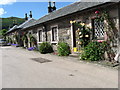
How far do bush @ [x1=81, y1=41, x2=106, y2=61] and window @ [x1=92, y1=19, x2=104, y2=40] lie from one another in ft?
1.82

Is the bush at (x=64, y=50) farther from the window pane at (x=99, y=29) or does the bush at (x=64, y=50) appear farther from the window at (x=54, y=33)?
the window pane at (x=99, y=29)

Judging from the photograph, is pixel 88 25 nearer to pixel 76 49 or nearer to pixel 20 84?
pixel 76 49

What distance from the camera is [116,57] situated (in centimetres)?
662

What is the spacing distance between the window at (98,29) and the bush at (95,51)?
56 centimetres

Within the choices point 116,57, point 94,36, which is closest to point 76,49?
point 94,36

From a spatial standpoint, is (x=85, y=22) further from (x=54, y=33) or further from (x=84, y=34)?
(x=54, y=33)

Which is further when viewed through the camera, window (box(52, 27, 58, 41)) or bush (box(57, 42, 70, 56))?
window (box(52, 27, 58, 41))

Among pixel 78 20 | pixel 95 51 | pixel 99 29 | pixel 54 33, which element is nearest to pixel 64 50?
pixel 78 20

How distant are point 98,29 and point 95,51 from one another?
61.2 inches

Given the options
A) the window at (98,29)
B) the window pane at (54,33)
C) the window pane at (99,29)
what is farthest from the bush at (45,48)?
the window pane at (99,29)

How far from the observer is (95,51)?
7590 mm

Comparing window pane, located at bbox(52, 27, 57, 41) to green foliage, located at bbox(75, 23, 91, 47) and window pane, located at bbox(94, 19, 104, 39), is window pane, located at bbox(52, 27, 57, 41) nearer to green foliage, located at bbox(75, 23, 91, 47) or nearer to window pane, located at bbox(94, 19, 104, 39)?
green foliage, located at bbox(75, 23, 91, 47)

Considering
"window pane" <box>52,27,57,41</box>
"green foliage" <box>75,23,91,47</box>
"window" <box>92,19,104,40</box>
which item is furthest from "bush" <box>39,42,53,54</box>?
"window" <box>92,19,104,40</box>

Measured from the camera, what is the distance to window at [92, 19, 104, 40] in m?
7.93
